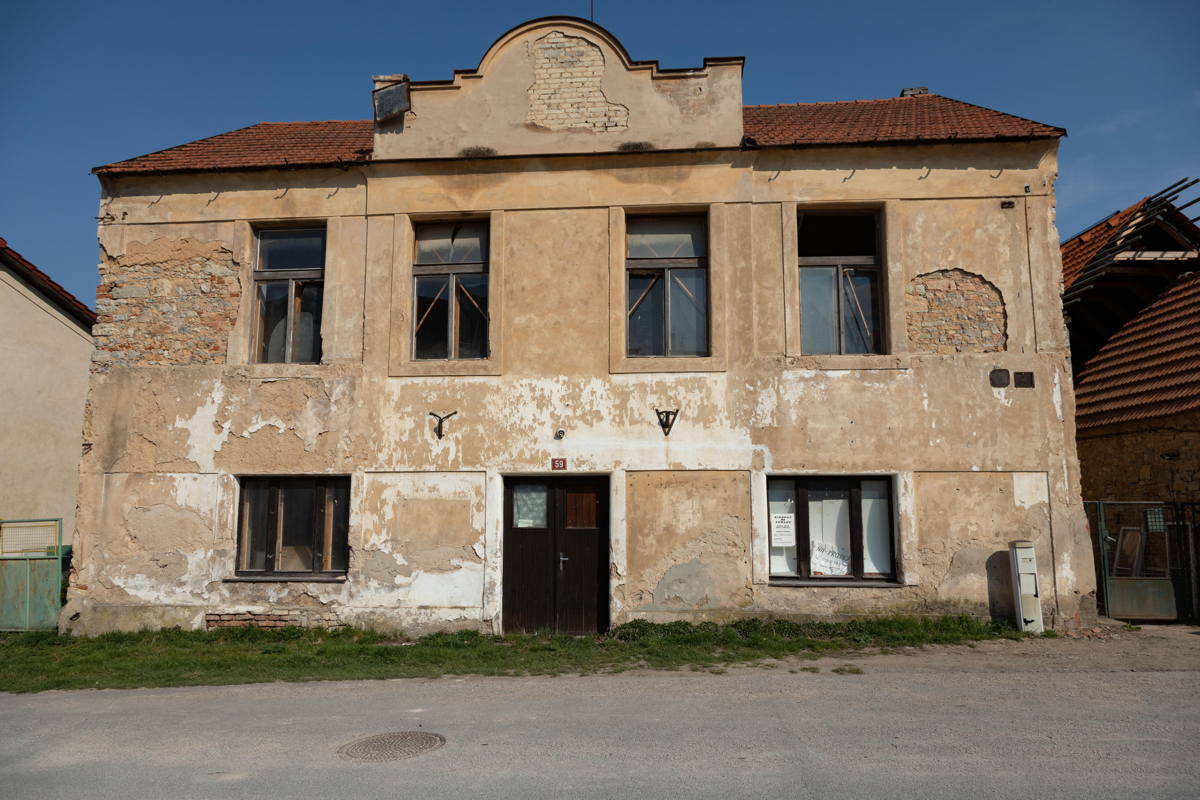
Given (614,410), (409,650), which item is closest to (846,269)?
(614,410)

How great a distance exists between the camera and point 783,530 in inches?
415

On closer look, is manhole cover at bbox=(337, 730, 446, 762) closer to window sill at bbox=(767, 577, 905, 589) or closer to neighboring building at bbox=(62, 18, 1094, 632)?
neighboring building at bbox=(62, 18, 1094, 632)

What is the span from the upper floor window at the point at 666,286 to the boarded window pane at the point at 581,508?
2.03 m

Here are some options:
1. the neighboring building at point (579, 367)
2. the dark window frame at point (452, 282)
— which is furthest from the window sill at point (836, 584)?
the dark window frame at point (452, 282)

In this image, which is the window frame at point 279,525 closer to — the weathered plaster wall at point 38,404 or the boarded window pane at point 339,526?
the boarded window pane at point 339,526

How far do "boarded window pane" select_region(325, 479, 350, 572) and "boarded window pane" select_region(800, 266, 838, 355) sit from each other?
6.59 meters

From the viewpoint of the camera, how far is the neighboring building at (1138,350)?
1207 centimetres

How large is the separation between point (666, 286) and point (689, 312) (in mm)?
482

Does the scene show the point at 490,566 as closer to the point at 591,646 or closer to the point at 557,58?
the point at 591,646

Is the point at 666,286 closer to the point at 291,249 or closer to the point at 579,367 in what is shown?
the point at 579,367

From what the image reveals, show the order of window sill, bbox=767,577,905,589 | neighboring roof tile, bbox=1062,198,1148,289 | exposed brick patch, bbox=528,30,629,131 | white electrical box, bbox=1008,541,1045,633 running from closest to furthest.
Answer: white electrical box, bbox=1008,541,1045,633
window sill, bbox=767,577,905,589
exposed brick patch, bbox=528,30,629,131
neighboring roof tile, bbox=1062,198,1148,289

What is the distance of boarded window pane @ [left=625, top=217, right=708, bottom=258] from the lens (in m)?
11.3

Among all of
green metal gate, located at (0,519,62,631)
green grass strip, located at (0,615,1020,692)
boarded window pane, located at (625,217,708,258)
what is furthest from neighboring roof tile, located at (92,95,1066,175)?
green grass strip, located at (0,615,1020,692)

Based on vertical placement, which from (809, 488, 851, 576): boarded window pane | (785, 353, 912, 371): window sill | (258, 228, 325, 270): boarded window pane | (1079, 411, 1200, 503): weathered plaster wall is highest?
(258, 228, 325, 270): boarded window pane
